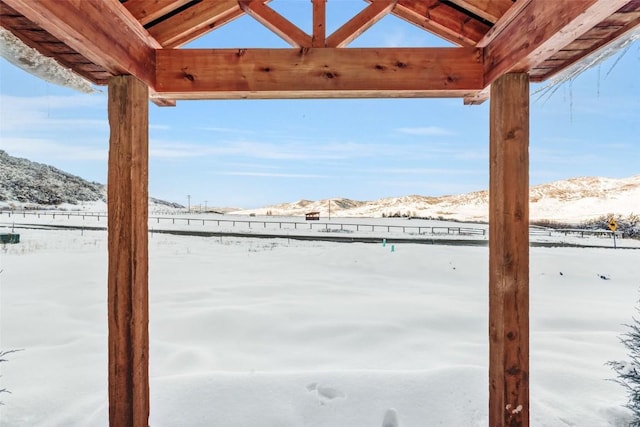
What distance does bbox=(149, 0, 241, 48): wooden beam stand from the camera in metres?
2.52

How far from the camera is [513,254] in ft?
7.33

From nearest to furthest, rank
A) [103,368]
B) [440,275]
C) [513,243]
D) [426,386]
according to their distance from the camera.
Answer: [513,243] < [426,386] < [103,368] < [440,275]

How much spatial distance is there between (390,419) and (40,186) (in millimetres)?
84133

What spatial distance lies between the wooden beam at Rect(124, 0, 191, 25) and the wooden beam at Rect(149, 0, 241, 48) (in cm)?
14

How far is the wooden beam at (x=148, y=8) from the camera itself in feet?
7.38

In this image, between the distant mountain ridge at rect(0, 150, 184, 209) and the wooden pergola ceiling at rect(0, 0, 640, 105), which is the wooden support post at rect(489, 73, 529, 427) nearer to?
the wooden pergola ceiling at rect(0, 0, 640, 105)

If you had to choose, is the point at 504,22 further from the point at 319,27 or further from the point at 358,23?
the point at 319,27

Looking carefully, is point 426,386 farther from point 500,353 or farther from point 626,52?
point 626,52

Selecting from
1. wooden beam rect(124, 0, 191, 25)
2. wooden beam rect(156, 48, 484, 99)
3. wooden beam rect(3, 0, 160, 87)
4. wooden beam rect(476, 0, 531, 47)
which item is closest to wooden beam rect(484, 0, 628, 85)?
wooden beam rect(476, 0, 531, 47)

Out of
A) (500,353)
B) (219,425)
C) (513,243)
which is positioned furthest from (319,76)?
(219,425)

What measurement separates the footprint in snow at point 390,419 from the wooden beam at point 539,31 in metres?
2.43

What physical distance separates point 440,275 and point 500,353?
24.2 feet

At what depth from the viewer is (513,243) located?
2234 mm

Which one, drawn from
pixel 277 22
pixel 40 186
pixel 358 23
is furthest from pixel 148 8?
pixel 40 186
